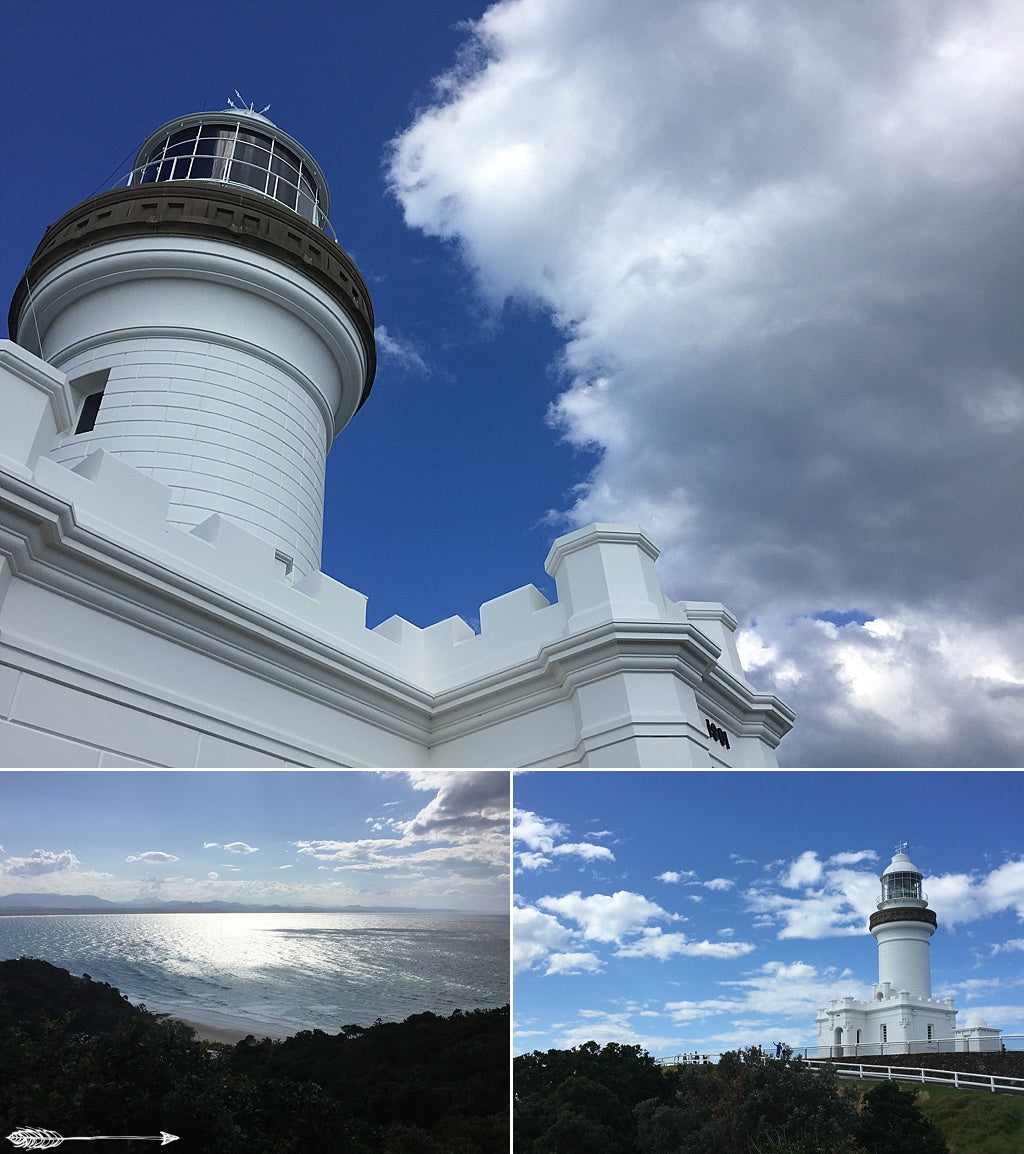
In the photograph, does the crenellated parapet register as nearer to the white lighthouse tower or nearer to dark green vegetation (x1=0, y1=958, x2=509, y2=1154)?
dark green vegetation (x1=0, y1=958, x2=509, y2=1154)

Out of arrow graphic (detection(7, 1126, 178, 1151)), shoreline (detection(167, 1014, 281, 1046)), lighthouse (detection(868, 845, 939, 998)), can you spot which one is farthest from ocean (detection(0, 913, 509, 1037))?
lighthouse (detection(868, 845, 939, 998))

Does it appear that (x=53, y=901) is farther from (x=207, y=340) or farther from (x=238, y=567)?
(x=207, y=340)

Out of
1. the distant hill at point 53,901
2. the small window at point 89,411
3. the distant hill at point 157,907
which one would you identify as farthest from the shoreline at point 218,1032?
the small window at point 89,411

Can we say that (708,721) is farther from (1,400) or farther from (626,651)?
(1,400)

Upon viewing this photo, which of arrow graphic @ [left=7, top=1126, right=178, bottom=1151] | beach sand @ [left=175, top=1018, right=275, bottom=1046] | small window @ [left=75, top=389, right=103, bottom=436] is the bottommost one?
arrow graphic @ [left=7, top=1126, right=178, bottom=1151]

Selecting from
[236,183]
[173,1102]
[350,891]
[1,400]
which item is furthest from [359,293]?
[173,1102]

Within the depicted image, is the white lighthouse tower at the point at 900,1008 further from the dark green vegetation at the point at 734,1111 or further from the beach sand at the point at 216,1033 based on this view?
the beach sand at the point at 216,1033
